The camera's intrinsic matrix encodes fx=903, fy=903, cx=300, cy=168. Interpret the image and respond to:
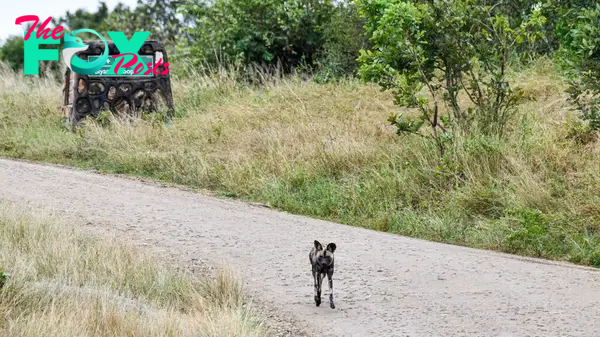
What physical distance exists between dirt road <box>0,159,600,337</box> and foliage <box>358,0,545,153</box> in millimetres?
2557

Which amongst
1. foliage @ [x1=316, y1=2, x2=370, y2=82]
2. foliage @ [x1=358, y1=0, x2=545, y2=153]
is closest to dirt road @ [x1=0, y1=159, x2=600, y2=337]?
foliage @ [x1=358, y1=0, x2=545, y2=153]

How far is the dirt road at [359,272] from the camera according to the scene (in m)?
6.71

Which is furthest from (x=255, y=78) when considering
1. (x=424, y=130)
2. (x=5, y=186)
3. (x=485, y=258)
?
(x=485, y=258)

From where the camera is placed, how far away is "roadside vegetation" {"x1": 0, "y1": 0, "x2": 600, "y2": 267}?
10.3 meters

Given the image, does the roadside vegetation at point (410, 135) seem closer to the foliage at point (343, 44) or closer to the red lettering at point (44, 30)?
the foliage at point (343, 44)

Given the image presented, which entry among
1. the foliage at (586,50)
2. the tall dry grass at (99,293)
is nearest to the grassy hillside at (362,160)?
the foliage at (586,50)

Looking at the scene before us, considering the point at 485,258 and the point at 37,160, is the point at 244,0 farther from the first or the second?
the point at 485,258

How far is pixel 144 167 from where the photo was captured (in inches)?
597

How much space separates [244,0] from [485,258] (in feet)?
43.4

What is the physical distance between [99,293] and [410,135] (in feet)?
23.7

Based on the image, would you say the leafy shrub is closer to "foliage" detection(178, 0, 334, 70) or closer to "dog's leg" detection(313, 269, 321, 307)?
"dog's leg" detection(313, 269, 321, 307)

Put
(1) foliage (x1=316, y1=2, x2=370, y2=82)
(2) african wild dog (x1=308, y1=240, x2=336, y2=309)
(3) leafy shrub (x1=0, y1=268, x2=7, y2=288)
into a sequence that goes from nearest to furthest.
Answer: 1. (2) african wild dog (x1=308, y1=240, x2=336, y2=309)
2. (3) leafy shrub (x1=0, y1=268, x2=7, y2=288)
3. (1) foliage (x1=316, y1=2, x2=370, y2=82)

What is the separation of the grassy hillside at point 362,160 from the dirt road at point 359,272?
0.59m

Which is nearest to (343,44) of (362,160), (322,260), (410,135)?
(410,135)
